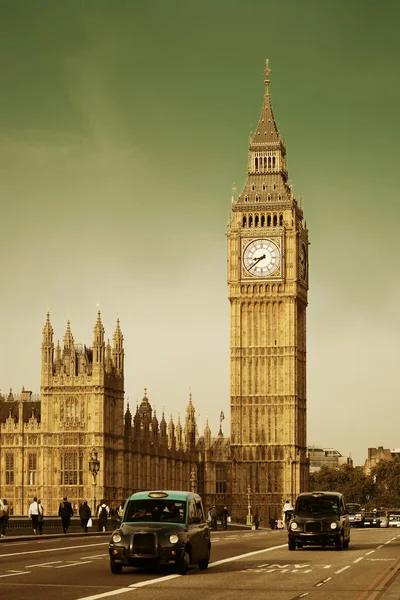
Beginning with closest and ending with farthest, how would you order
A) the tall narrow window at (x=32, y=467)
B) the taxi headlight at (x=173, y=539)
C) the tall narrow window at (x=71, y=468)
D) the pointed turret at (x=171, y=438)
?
the taxi headlight at (x=173, y=539) < the tall narrow window at (x=71, y=468) < the tall narrow window at (x=32, y=467) < the pointed turret at (x=171, y=438)

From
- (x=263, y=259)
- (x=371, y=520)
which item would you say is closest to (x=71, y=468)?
(x=371, y=520)

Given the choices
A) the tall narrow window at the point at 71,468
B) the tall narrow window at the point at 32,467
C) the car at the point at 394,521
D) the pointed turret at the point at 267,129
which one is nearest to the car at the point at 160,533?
the tall narrow window at the point at 71,468

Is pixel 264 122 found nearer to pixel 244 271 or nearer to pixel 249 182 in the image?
pixel 249 182

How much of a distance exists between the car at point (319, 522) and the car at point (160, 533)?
10.8 m

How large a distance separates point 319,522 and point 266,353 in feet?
291

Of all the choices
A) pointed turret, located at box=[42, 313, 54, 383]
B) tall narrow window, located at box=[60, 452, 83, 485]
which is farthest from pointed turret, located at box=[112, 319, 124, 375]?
tall narrow window, located at box=[60, 452, 83, 485]

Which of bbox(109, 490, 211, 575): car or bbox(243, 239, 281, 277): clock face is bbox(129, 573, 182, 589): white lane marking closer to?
bbox(109, 490, 211, 575): car

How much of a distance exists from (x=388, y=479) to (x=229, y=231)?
65839mm

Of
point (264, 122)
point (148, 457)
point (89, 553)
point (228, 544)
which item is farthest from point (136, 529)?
point (264, 122)

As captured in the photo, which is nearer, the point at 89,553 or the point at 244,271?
the point at 89,553

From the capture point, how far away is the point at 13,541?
163ft

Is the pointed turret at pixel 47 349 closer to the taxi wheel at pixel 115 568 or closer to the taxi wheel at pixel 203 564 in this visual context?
the taxi wheel at pixel 203 564

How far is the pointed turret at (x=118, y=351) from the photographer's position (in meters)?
98.4

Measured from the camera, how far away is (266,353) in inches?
5143
